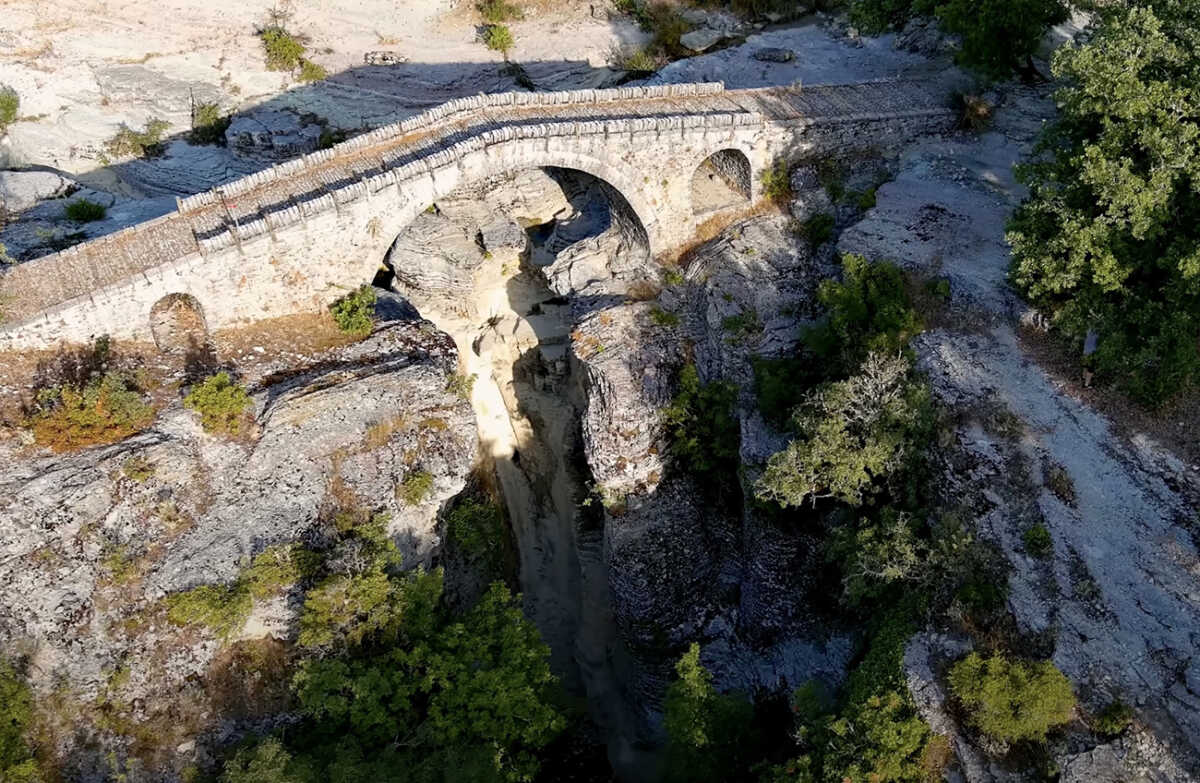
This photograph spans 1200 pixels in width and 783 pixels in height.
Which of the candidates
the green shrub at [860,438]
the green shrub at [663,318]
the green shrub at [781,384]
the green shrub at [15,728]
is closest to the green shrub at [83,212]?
the green shrub at [15,728]

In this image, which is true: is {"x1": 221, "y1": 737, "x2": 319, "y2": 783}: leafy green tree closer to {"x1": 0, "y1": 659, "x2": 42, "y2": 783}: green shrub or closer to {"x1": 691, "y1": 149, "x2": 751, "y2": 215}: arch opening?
{"x1": 0, "y1": 659, "x2": 42, "y2": 783}: green shrub

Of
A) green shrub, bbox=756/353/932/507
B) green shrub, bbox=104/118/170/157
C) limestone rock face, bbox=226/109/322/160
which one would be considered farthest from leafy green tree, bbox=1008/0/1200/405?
green shrub, bbox=104/118/170/157

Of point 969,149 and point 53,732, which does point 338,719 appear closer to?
point 53,732

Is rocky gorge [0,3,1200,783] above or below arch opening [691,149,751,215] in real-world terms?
below

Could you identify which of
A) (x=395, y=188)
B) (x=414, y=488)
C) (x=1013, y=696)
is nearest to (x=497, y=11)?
(x=395, y=188)

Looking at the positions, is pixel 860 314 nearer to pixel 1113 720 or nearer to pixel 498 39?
pixel 1113 720

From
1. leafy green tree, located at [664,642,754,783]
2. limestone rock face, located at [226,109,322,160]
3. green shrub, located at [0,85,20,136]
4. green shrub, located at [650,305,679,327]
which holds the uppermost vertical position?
green shrub, located at [0,85,20,136]

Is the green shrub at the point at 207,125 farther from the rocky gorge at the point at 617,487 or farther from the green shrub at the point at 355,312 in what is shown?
the green shrub at the point at 355,312

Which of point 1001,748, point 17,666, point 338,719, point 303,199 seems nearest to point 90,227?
point 303,199
